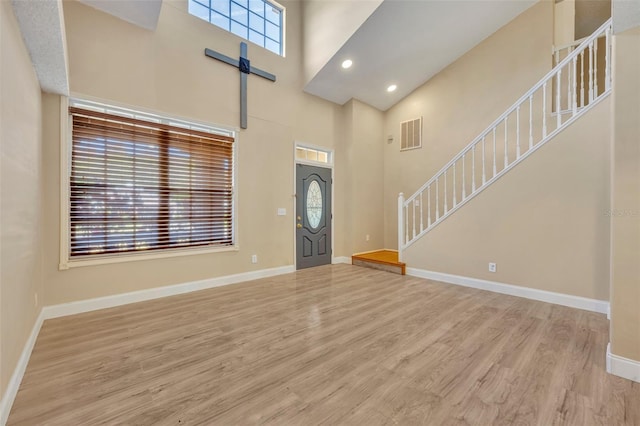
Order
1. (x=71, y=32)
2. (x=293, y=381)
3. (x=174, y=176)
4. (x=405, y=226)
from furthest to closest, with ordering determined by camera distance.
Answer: (x=405, y=226), (x=174, y=176), (x=71, y=32), (x=293, y=381)

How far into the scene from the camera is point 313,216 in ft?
18.3

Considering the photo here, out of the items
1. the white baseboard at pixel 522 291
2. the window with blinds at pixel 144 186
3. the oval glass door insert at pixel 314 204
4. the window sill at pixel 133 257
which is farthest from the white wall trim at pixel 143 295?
the white baseboard at pixel 522 291

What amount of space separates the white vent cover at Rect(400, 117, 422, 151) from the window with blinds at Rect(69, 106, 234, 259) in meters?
3.99

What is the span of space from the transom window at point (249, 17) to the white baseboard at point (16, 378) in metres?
4.42

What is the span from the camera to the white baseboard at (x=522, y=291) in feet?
10.5

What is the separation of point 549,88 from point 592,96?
122 centimetres

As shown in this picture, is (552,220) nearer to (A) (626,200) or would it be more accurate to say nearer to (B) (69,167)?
(A) (626,200)

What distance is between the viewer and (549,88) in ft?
15.0

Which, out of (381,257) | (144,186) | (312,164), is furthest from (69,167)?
(381,257)

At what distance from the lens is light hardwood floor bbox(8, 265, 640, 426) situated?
160 centimetres

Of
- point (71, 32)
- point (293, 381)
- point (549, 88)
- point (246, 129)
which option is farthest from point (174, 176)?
point (549, 88)

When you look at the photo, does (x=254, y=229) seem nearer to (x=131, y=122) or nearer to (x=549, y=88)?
(x=131, y=122)

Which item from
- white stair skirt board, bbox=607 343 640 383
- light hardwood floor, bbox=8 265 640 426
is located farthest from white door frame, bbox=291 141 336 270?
white stair skirt board, bbox=607 343 640 383

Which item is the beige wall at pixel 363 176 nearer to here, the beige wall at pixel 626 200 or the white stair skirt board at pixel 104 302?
the white stair skirt board at pixel 104 302
